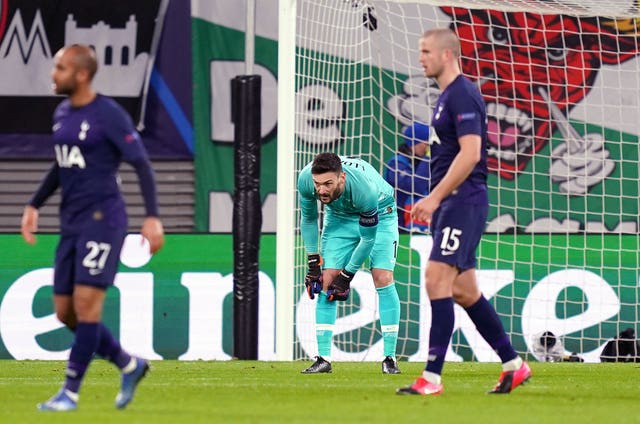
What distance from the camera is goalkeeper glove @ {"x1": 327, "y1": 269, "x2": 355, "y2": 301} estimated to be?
10297mm

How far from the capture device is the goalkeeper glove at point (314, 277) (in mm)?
10352

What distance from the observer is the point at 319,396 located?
26.8ft

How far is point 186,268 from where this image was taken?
45.2ft

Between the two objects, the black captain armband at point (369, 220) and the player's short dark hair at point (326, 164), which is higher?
the player's short dark hair at point (326, 164)

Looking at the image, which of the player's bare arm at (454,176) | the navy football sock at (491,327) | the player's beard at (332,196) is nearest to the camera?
the player's bare arm at (454,176)

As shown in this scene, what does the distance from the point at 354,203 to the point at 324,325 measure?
3.38ft

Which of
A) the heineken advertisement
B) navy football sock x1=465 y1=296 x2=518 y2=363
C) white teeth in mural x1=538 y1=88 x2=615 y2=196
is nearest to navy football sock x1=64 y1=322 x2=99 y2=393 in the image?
navy football sock x1=465 y1=296 x2=518 y2=363

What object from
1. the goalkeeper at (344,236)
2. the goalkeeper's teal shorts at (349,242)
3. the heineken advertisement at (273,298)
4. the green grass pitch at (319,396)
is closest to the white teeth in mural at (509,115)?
the heineken advertisement at (273,298)

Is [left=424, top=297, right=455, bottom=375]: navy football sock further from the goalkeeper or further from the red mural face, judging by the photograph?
the red mural face

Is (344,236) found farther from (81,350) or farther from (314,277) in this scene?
(81,350)

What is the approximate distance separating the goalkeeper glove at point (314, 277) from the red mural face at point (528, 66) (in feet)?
17.1

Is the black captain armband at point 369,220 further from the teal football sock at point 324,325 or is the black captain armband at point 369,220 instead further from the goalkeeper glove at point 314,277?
the teal football sock at point 324,325

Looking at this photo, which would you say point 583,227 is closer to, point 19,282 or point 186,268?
point 186,268

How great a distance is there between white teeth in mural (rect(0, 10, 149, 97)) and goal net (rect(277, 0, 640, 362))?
2437 millimetres
